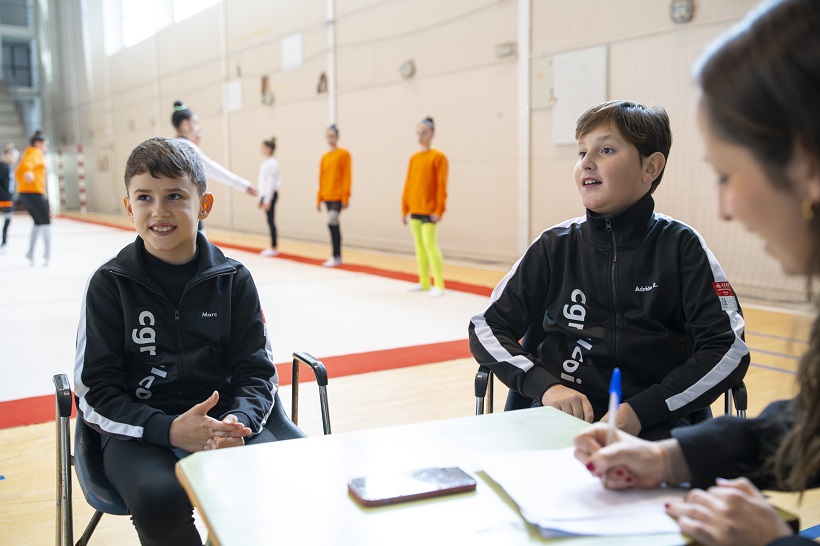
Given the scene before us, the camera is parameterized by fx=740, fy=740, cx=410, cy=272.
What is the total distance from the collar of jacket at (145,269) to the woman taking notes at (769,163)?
130cm

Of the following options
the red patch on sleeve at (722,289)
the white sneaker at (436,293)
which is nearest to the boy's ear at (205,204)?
the red patch on sleeve at (722,289)

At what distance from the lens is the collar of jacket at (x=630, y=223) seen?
191cm

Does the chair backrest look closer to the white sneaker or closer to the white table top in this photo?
the white table top

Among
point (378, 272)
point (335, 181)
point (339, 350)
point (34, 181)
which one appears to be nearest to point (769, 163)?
point (339, 350)

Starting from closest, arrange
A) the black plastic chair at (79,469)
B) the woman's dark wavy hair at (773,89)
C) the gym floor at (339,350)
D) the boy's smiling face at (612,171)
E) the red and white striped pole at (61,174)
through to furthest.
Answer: the woman's dark wavy hair at (773,89) < the black plastic chair at (79,469) < the boy's smiling face at (612,171) < the gym floor at (339,350) < the red and white striped pole at (61,174)

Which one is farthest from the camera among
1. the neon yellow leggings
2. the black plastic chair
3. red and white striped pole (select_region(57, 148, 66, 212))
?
red and white striped pole (select_region(57, 148, 66, 212))

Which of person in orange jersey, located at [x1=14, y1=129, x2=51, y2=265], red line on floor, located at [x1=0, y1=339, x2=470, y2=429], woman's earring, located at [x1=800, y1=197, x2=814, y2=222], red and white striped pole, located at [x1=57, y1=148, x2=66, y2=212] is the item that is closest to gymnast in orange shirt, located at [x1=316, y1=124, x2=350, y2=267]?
person in orange jersey, located at [x1=14, y1=129, x2=51, y2=265]

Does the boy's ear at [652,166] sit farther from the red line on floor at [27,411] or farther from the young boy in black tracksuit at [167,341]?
the red line on floor at [27,411]

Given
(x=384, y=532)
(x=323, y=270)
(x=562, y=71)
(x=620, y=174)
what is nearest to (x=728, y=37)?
(x=384, y=532)

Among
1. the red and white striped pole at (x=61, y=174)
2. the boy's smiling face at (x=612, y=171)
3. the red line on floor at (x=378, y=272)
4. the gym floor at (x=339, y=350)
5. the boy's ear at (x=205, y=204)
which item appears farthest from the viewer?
the red and white striped pole at (x=61, y=174)

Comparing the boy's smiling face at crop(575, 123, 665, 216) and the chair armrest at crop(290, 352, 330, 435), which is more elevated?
the boy's smiling face at crop(575, 123, 665, 216)

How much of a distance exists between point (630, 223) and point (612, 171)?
142 mm

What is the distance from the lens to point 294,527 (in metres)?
0.91

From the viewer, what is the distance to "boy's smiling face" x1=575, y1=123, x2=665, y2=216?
1919mm
